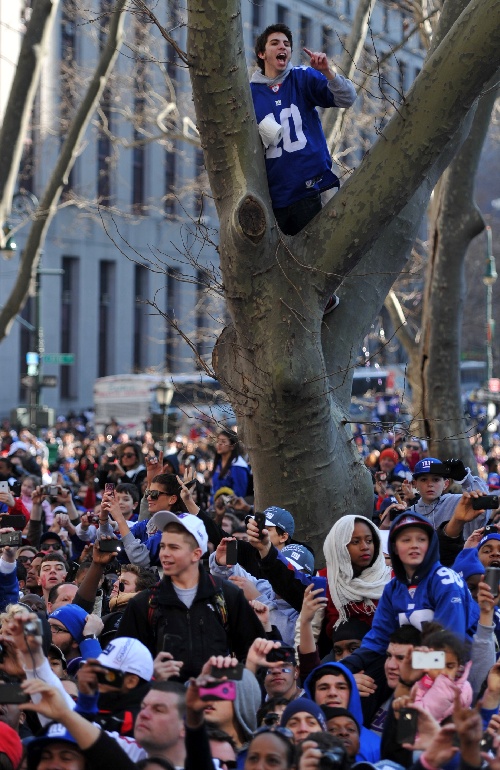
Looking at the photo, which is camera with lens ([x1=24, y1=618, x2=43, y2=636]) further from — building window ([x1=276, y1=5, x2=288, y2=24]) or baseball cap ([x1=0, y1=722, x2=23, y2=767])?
building window ([x1=276, y1=5, x2=288, y2=24])

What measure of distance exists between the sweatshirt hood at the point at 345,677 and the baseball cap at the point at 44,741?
1.31m

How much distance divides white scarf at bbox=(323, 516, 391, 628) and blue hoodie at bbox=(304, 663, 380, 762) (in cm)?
89

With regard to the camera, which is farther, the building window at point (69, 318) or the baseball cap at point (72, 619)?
the building window at point (69, 318)

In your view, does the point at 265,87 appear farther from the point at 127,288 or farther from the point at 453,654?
the point at 127,288

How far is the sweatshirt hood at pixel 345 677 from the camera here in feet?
18.1

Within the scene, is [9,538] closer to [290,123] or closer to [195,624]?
→ [195,624]

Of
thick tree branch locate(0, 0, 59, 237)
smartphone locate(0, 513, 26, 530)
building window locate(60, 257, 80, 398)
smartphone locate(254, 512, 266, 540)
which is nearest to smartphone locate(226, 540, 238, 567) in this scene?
smartphone locate(254, 512, 266, 540)

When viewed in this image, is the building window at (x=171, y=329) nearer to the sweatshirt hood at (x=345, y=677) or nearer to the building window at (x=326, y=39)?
the building window at (x=326, y=39)

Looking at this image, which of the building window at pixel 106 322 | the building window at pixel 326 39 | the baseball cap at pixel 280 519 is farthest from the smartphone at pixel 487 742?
the building window at pixel 106 322

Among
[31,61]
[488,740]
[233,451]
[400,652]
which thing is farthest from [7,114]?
[488,740]

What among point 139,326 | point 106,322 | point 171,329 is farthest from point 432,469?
point 139,326

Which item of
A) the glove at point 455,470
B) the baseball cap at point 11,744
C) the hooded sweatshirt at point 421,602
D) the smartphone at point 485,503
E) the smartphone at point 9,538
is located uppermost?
the glove at point 455,470

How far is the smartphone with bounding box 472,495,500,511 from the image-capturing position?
7.25 metres

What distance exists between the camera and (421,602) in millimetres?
5941
